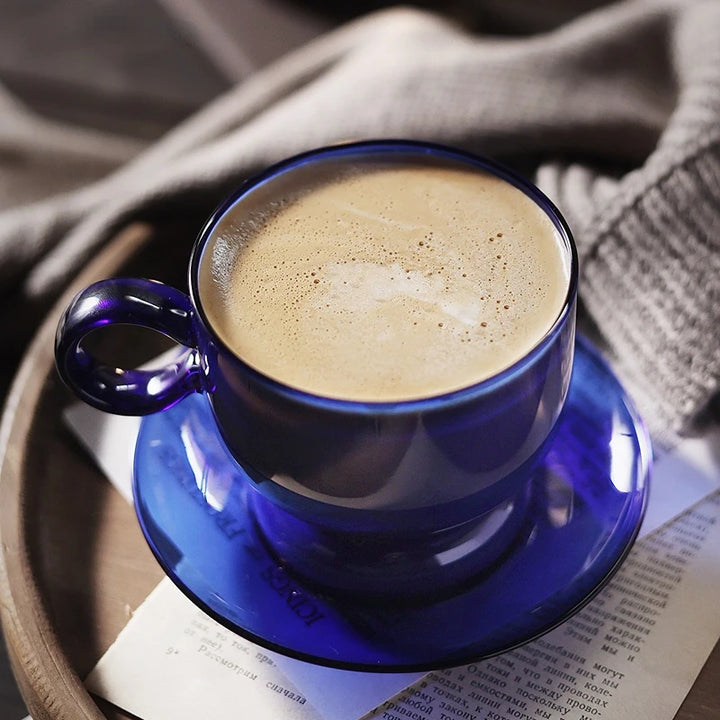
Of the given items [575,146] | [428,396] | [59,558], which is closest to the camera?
[428,396]

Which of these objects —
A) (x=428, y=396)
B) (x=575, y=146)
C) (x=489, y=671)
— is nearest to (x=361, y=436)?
(x=428, y=396)

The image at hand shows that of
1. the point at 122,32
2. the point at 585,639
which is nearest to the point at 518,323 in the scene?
the point at 585,639

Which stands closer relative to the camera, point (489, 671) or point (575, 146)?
point (489, 671)

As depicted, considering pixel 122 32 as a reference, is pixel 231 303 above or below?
above

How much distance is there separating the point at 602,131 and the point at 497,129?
0.08 meters

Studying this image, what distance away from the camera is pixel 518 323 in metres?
0.42

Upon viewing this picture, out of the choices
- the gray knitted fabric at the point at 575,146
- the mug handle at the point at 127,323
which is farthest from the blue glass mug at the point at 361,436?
the gray knitted fabric at the point at 575,146

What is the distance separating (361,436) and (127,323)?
123 mm

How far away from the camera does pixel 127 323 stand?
1.41 feet

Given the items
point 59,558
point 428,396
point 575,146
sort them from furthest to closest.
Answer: point 575,146
point 59,558
point 428,396

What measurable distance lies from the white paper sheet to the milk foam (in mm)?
146

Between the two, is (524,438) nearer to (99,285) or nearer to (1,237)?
(99,285)

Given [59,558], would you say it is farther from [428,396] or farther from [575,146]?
[575,146]

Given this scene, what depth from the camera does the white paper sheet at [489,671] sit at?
17.2 inches
